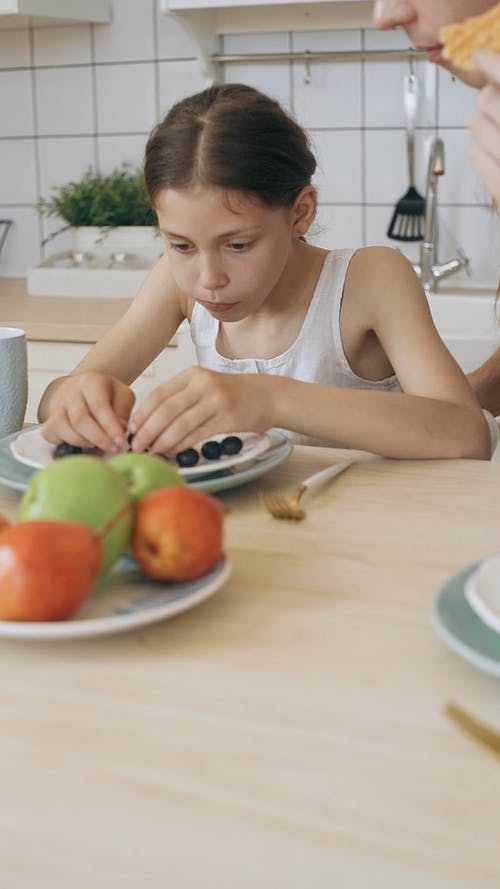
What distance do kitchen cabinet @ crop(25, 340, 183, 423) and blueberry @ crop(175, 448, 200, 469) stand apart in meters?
1.22

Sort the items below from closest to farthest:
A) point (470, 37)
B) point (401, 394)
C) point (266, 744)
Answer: point (266, 744), point (470, 37), point (401, 394)

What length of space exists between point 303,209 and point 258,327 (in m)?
0.22

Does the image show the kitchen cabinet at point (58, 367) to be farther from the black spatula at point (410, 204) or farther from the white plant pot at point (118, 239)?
the black spatula at point (410, 204)

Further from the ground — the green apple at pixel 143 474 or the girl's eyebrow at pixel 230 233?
the girl's eyebrow at pixel 230 233

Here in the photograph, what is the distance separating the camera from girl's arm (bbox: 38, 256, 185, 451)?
1146 millimetres

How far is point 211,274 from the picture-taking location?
139 centimetres

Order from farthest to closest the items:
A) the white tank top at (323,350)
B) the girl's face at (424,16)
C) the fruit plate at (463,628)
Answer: the white tank top at (323,350)
the girl's face at (424,16)
the fruit plate at (463,628)

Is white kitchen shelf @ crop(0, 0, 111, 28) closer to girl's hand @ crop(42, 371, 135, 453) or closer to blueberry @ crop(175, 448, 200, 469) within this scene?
girl's hand @ crop(42, 371, 135, 453)

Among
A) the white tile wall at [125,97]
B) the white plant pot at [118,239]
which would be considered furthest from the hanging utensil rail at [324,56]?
the white plant pot at [118,239]

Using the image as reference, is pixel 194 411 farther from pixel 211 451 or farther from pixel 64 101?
pixel 64 101

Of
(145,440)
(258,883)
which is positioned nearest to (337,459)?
(145,440)

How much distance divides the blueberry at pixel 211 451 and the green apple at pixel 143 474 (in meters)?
0.24

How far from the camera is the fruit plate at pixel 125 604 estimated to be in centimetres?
67

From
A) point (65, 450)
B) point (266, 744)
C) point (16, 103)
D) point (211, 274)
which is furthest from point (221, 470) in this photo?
point (16, 103)
